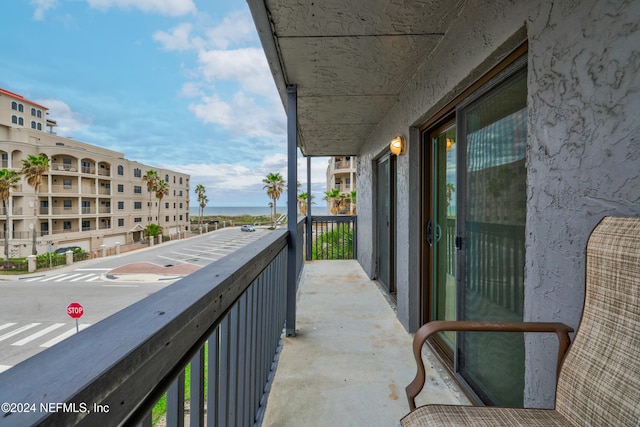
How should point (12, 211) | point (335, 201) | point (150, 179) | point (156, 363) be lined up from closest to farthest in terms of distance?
point (156, 363) < point (12, 211) < point (335, 201) < point (150, 179)

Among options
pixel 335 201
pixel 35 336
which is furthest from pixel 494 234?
pixel 335 201

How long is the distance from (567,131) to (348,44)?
1505 mm

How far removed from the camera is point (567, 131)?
102 centimetres

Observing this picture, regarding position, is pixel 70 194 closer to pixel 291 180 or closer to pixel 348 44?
pixel 291 180

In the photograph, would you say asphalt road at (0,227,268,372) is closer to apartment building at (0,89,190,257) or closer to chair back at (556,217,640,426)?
apartment building at (0,89,190,257)

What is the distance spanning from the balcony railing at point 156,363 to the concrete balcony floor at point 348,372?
45 centimetres

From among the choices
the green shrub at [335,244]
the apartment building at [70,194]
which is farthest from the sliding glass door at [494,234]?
the green shrub at [335,244]

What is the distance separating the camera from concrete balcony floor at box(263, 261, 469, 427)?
5.82ft

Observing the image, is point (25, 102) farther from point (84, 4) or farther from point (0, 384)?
point (0, 384)

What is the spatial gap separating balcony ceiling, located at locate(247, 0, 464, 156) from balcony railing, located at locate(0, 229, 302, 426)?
141cm

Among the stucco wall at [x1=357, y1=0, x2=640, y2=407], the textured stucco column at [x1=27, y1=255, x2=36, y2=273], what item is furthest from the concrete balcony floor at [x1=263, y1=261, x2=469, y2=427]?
the textured stucco column at [x1=27, y1=255, x2=36, y2=273]

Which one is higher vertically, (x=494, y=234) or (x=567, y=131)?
(x=567, y=131)

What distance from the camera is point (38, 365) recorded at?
0.39 meters

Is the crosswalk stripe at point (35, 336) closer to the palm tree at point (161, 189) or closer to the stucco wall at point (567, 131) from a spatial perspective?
the stucco wall at point (567, 131)
